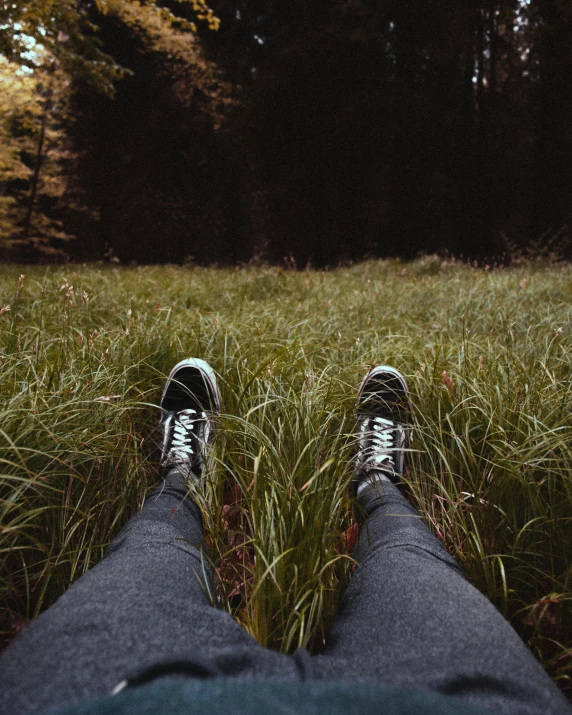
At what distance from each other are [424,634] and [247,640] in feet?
0.97

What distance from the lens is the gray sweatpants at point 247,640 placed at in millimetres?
613

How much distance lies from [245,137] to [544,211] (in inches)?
288

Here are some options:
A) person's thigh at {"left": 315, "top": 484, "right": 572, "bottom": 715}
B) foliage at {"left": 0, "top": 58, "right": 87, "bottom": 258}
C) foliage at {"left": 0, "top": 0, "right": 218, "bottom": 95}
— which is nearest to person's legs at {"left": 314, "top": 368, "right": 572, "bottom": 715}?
person's thigh at {"left": 315, "top": 484, "right": 572, "bottom": 715}

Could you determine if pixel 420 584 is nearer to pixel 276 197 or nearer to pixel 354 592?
pixel 354 592

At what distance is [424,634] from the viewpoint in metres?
0.74

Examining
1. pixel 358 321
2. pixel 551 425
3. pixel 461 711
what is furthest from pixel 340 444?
pixel 358 321

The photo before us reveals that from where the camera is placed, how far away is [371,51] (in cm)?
1004

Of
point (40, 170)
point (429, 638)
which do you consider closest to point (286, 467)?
point (429, 638)

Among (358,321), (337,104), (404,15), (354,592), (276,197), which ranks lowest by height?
(354,592)

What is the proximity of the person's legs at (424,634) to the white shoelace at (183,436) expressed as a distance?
646 millimetres

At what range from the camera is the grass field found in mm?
1018

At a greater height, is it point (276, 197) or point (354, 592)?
point (276, 197)

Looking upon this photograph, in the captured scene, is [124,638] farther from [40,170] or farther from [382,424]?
[40,170]

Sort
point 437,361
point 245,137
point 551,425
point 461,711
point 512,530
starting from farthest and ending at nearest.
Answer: point 245,137 → point 437,361 → point 551,425 → point 512,530 → point 461,711
